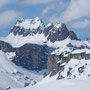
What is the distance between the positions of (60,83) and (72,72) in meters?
166

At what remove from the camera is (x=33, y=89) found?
107 feet

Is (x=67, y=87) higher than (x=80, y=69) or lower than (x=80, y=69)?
lower

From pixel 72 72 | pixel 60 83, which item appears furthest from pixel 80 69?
pixel 60 83

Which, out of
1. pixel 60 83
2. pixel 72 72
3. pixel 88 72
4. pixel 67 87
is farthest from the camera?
pixel 72 72

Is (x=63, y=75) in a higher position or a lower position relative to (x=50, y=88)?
higher

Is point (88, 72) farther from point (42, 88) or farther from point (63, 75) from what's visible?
point (42, 88)

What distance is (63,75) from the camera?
200 m

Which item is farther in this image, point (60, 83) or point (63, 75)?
point (63, 75)

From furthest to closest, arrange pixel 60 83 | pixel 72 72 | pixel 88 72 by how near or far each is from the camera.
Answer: pixel 72 72, pixel 88 72, pixel 60 83

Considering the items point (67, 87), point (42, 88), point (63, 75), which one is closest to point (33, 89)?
point (42, 88)

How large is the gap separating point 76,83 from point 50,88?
8.38ft

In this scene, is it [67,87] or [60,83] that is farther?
[60,83]

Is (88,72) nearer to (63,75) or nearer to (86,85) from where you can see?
(63,75)

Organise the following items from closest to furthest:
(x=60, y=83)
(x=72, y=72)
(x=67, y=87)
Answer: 1. (x=67, y=87)
2. (x=60, y=83)
3. (x=72, y=72)
